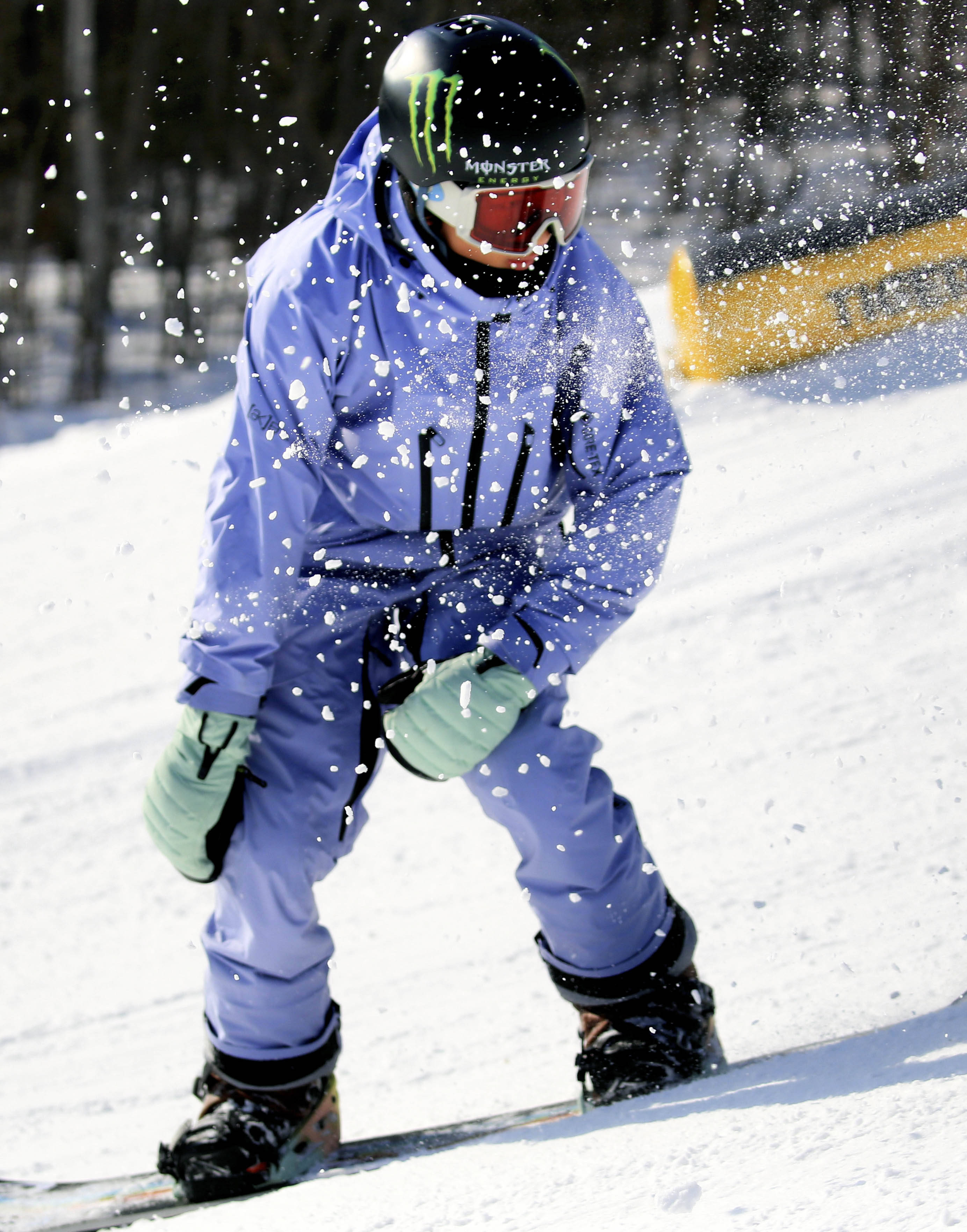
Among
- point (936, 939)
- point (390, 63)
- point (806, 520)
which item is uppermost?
point (390, 63)

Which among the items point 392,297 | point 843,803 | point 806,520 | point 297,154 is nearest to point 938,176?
point 806,520

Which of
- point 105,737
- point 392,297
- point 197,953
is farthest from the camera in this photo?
point 105,737

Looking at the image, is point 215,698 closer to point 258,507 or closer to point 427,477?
point 258,507

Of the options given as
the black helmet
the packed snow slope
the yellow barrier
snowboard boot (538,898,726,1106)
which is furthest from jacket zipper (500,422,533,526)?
the yellow barrier

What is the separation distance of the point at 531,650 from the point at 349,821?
0.38 metres

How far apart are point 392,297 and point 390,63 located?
1.07 feet

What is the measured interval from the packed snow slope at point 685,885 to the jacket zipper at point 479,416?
35.0 inches

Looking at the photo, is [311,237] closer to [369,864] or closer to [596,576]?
[596,576]

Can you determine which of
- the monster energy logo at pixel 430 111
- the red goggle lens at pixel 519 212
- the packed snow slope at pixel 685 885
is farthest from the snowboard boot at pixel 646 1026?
the monster energy logo at pixel 430 111

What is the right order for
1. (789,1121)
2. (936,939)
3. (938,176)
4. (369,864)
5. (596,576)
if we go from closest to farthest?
(789,1121) < (596,576) < (936,939) < (369,864) < (938,176)

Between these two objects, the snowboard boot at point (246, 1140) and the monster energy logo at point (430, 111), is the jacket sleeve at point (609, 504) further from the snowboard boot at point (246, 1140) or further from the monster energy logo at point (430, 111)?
the snowboard boot at point (246, 1140)

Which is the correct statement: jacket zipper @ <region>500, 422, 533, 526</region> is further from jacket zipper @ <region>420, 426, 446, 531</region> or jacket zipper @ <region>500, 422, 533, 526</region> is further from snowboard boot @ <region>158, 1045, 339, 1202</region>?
snowboard boot @ <region>158, 1045, 339, 1202</region>

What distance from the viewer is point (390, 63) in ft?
5.53

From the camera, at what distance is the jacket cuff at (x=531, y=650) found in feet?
5.81
